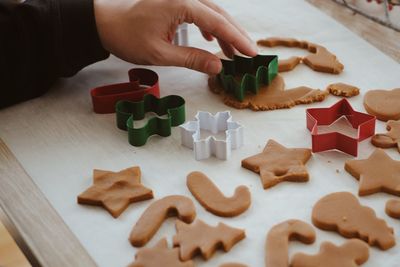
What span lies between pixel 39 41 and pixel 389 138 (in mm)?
619

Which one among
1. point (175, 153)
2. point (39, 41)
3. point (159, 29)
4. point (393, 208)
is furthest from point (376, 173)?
point (39, 41)

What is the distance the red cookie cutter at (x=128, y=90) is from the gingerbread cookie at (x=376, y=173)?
14.9 inches

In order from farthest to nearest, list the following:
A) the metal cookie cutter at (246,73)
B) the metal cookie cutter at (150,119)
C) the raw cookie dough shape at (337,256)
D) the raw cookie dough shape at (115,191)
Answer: the metal cookie cutter at (246,73), the metal cookie cutter at (150,119), the raw cookie dough shape at (115,191), the raw cookie dough shape at (337,256)

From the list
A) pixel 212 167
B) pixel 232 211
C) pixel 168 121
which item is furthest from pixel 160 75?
pixel 232 211

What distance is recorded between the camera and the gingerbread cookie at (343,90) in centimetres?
106

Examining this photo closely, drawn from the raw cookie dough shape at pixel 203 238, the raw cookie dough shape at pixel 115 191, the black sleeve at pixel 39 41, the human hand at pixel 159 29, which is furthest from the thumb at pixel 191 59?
the raw cookie dough shape at pixel 203 238

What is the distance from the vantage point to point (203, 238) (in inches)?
29.7

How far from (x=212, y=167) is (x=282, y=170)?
108 mm

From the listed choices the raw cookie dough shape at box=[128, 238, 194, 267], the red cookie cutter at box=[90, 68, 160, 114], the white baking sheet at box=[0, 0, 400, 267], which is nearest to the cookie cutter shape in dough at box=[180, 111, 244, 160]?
the white baking sheet at box=[0, 0, 400, 267]

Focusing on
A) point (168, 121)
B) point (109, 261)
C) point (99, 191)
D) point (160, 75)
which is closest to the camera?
point (109, 261)

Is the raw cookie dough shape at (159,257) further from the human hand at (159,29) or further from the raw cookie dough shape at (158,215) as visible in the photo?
the human hand at (159,29)

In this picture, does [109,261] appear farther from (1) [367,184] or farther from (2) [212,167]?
→ (1) [367,184]

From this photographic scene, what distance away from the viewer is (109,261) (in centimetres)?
74

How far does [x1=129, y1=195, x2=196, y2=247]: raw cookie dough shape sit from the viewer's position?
0.77 meters
